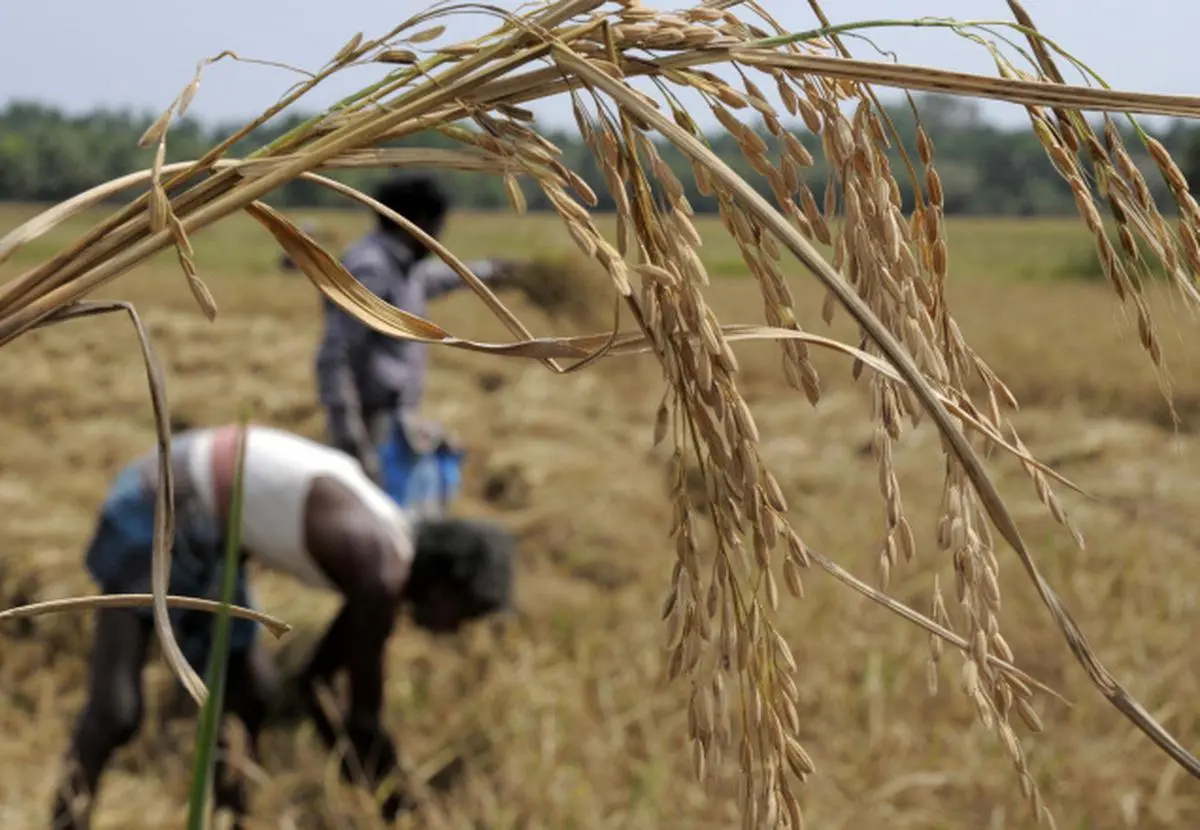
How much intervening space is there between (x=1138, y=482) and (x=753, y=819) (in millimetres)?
7147

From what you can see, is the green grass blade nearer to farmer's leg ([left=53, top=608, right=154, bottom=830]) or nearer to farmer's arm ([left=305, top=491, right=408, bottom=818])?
farmer's arm ([left=305, top=491, right=408, bottom=818])

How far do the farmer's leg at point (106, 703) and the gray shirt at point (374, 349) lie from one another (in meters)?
1.28

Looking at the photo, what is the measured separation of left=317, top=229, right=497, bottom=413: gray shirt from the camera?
4.22m

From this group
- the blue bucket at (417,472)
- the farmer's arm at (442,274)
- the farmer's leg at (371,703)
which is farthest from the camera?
the farmer's arm at (442,274)

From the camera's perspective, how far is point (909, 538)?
616mm

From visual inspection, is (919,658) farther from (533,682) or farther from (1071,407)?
(1071,407)

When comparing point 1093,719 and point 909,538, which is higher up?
point 909,538

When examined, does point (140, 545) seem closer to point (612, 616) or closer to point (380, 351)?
point (380, 351)

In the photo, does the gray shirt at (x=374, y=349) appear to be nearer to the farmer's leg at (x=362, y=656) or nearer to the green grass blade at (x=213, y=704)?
the farmer's leg at (x=362, y=656)

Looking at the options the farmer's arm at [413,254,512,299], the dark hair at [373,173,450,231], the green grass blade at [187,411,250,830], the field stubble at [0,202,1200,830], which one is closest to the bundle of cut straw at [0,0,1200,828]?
the green grass blade at [187,411,250,830]

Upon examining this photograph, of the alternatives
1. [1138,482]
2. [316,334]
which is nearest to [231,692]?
[1138,482]

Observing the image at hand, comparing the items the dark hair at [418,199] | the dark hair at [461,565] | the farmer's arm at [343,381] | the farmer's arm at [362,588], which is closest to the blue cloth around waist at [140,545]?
the farmer's arm at [362,588]

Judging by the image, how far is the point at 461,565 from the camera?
3.63 metres

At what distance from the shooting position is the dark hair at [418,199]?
430 centimetres
